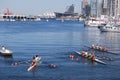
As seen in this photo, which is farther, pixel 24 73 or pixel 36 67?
pixel 36 67

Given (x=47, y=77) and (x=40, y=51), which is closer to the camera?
(x=47, y=77)

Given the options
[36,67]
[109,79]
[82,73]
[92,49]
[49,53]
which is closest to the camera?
[109,79]

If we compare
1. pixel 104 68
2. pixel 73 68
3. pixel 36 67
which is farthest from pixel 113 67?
pixel 36 67

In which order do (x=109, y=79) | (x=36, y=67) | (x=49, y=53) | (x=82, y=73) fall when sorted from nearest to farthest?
(x=109, y=79), (x=82, y=73), (x=36, y=67), (x=49, y=53)

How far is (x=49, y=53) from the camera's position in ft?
332

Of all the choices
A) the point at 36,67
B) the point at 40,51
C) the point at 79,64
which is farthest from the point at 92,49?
the point at 36,67

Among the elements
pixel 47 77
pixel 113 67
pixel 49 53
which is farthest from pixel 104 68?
pixel 49 53

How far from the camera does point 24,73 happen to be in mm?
71750

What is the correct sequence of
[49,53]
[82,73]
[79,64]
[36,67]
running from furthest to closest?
[49,53], [79,64], [36,67], [82,73]

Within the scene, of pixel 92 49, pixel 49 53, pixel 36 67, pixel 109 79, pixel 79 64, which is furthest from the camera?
pixel 92 49

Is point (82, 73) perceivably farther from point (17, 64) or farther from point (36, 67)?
point (17, 64)

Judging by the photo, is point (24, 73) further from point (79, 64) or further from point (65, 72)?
point (79, 64)

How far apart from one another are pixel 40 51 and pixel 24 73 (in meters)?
34.1

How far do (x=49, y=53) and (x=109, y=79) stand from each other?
3482 centimetres
